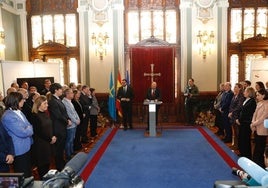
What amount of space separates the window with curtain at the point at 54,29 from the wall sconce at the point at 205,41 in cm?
408

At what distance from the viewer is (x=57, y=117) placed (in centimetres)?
440

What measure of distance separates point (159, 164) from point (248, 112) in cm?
178

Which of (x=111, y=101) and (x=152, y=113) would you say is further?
(x=111, y=101)

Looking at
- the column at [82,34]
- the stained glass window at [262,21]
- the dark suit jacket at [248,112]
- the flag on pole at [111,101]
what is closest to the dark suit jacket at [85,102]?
the flag on pole at [111,101]

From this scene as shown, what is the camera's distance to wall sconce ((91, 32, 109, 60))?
9289mm

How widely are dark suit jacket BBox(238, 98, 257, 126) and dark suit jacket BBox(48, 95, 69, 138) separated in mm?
3011

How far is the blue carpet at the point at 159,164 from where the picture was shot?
430 cm

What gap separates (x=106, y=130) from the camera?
27.4ft

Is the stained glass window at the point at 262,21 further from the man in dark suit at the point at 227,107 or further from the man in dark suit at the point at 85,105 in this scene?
the man in dark suit at the point at 85,105

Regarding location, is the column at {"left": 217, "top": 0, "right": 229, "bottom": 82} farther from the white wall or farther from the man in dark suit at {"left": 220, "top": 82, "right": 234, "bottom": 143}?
the white wall

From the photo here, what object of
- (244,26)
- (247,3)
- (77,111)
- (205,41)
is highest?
(247,3)

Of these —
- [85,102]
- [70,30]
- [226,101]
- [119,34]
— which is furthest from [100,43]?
[226,101]

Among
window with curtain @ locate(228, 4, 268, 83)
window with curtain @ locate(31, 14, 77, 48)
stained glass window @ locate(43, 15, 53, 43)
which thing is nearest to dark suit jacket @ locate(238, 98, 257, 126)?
window with curtain @ locate(228, 4, 268, 83)

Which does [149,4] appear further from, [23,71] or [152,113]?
[23,71]
